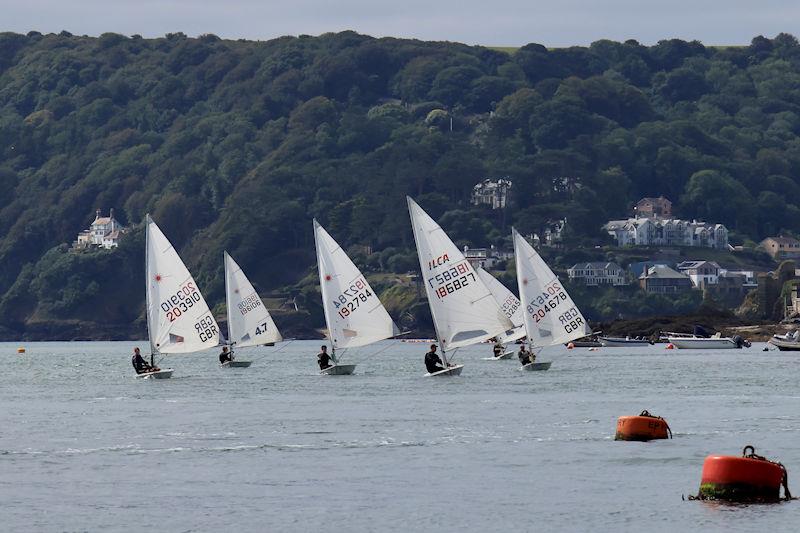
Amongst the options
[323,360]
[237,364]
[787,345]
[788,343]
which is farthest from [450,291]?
[788,343]

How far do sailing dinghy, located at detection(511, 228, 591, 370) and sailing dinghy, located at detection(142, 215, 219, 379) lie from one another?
551 inches

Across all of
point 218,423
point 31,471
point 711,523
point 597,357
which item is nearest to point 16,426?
point 218,423

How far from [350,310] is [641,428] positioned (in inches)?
1285

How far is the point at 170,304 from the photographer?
81.4 m

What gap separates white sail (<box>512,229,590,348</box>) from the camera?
8344 cm

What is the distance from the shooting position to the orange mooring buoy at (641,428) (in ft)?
152

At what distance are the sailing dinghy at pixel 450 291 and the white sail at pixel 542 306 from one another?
31.7 feet

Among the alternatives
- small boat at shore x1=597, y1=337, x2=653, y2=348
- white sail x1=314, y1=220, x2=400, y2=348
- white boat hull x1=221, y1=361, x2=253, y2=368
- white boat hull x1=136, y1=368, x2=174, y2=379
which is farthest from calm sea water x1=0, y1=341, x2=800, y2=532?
small boat at shore x1=597, y1=337, x2=653, y2=348

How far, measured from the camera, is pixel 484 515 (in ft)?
116

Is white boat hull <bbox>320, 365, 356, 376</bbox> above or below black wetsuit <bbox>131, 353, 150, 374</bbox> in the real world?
below

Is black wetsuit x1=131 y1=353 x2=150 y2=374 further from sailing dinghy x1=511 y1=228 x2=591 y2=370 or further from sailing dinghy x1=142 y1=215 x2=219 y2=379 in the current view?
sailing dinghy x1=511 y1=228 x2=591 y2=370

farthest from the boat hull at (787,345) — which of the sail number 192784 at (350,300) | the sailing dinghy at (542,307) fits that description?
the sail number 192784 at (350,300)

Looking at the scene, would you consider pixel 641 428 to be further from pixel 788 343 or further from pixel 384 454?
pixel 788 343

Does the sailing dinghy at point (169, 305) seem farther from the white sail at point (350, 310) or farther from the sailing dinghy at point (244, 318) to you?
the sailing dinghy at point (244, 318)
